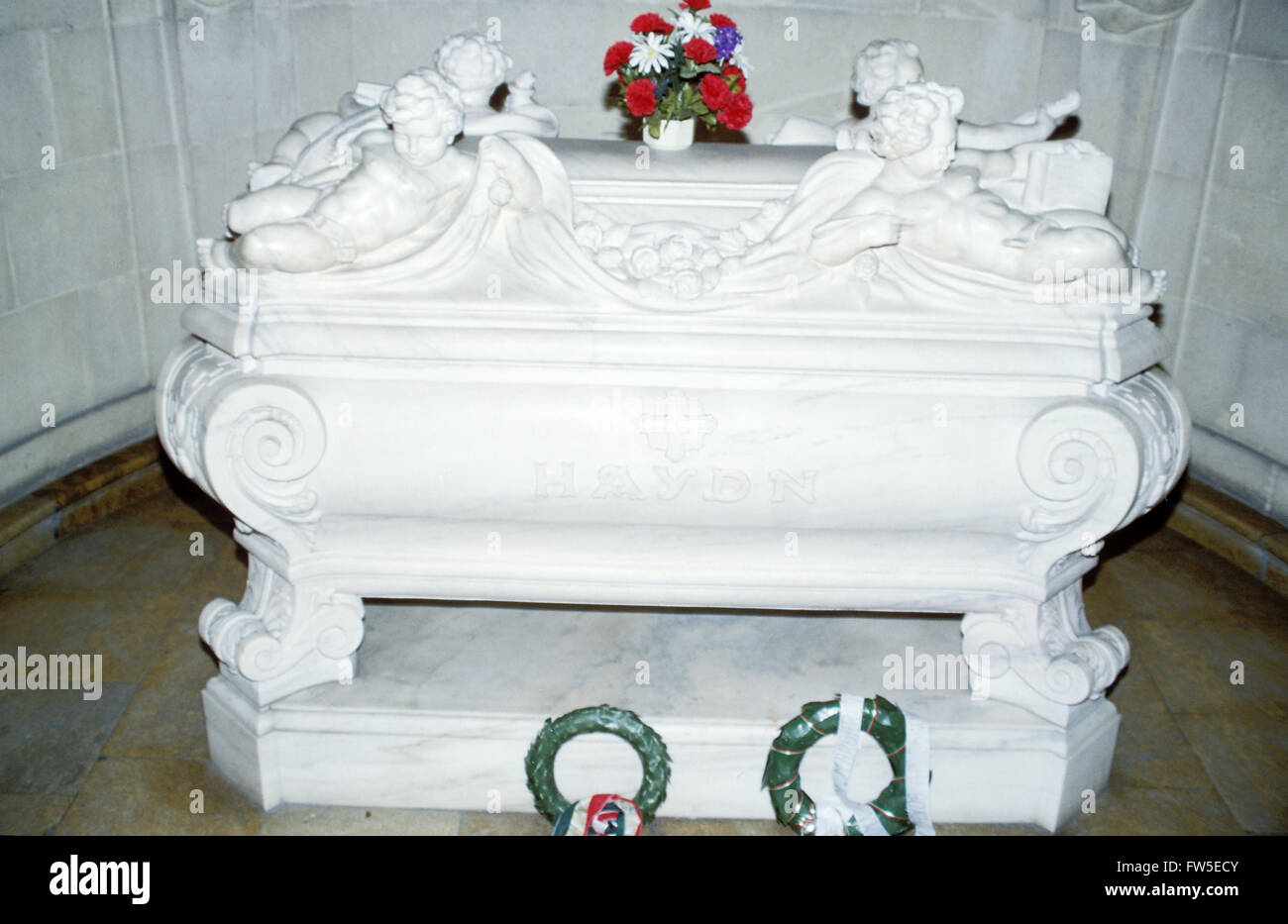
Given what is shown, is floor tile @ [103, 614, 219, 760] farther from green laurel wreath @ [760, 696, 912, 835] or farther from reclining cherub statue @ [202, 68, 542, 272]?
green laurel wreath @ [760, 696, 912, 835]

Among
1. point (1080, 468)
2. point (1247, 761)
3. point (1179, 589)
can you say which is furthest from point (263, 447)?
point (1179, 589)

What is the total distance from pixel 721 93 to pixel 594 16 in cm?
189

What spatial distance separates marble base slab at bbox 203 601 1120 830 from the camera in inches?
114

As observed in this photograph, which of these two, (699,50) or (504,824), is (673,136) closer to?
(699,50)

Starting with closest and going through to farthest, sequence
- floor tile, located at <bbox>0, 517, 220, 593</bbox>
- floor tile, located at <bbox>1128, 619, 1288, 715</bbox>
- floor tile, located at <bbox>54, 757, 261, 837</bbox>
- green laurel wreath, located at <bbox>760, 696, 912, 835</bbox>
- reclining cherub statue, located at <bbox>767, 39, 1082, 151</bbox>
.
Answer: green laurel wreath, located at <bbox>760, 696, 912, 835</bbox>, floor tile, located at <bbox>54, 757, 261, 837</bbox>, reclining cherub statue, located at <bbox>767, 39, 1082, 151</bbox>, floor tile, located at <bbox>1128, 619, 1288, 715</bbox>, floor tile, located at <bbox>0, 517, 220, 593</bbox>

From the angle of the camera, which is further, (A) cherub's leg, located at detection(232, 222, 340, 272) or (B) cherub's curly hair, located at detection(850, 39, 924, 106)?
(B) cherub's curly hair, located at detection(850, 39, 924, 106)

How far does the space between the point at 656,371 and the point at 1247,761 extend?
1.82 metres

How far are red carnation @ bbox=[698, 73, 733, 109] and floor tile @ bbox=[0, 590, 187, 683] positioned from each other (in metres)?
2.05

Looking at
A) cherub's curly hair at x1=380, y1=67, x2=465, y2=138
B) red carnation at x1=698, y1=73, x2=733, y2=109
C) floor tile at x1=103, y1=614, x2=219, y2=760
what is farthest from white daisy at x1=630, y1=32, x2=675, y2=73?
floor tile at x1=103, y1=614, x2=219, y2=760

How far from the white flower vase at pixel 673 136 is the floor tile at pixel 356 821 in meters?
1.70

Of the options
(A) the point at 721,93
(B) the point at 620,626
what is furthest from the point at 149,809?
(A) the point at 721,93

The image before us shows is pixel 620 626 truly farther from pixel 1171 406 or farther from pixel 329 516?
A: pixel 1171 406

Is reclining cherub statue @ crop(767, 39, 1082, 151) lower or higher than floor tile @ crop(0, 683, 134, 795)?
higher

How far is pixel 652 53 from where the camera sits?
308cm
